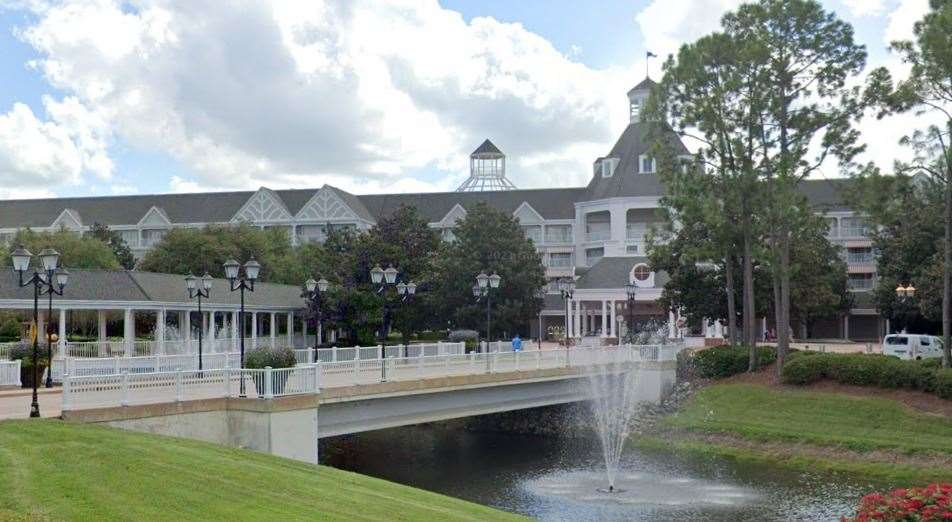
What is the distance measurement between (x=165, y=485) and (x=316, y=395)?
9.39 metres

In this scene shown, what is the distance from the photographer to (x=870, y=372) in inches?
1462

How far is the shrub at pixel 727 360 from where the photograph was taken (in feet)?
142

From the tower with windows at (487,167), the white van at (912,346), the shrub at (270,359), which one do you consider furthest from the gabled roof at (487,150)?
the shrub at (270,359)

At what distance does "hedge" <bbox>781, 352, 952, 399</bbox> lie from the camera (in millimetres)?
35125

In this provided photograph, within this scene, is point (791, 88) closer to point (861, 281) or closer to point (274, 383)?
point (274, 383)

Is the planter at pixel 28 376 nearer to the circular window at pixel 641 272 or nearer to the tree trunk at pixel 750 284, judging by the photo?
the tree trunk at pixel 750 284

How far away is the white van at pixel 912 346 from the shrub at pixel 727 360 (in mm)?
8251

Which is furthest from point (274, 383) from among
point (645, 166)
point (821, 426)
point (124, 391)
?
point (645, 166)

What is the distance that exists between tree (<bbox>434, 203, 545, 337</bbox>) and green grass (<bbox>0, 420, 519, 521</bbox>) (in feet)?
116

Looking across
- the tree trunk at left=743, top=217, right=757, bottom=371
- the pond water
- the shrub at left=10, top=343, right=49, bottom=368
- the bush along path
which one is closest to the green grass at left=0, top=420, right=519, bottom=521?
the pond water

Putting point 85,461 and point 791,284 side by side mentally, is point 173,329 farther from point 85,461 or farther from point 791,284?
point 85,461

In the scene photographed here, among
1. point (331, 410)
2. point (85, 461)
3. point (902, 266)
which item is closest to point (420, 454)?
point (331, 410)

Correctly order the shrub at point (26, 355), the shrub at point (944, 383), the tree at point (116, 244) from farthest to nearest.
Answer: the tree at point (116, 244) < the shrub at point (944, 383) < the shrub at point (26, 355)

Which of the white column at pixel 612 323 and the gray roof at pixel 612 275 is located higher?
the gray roof at pixel 612 275
